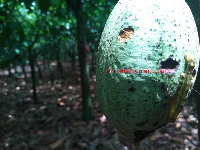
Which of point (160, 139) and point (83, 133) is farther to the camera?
point (83, 133)

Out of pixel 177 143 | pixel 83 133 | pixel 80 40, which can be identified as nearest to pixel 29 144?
pixel 83 133

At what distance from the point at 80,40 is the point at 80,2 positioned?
583 millimetres

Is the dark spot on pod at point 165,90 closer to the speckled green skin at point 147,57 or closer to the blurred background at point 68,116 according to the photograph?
the speckled green skin at point 147,57

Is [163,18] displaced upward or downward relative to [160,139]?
upward

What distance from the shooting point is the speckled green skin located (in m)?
0.73

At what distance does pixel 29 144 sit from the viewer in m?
3.00

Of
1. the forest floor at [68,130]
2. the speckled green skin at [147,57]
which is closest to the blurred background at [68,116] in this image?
the forest floor at [68,130]

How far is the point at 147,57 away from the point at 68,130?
111 inches

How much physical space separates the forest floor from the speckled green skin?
6.20 feet

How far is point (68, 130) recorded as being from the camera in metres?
3.26

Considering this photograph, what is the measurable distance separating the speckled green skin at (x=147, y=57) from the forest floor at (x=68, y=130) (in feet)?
6.20

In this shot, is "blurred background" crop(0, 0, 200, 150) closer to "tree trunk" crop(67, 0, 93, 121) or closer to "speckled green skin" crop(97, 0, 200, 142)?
"tree trunk" crop(67, 0, 93, 121)

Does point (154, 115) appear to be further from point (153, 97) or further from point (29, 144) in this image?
point (29, 144)

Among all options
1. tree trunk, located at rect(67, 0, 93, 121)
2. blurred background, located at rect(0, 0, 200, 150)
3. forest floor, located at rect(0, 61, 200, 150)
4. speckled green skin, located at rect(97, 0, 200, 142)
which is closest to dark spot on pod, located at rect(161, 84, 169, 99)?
speckled green skin, located at rect(97, 0, 200, 142)
